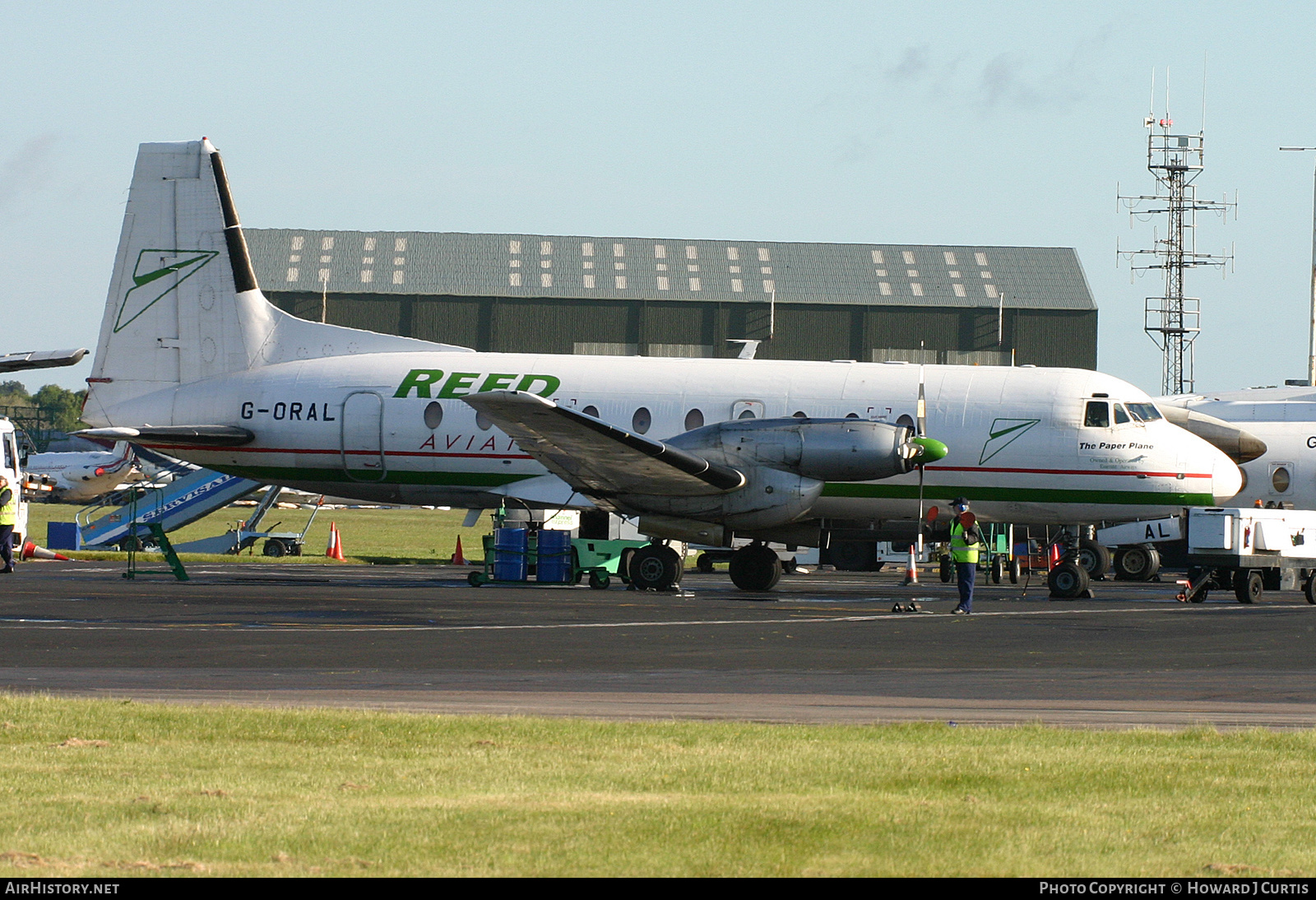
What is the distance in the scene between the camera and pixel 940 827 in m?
6.94

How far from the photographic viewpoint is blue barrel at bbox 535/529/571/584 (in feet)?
90.1

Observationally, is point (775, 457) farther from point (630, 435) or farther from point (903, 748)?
point (903, 748)

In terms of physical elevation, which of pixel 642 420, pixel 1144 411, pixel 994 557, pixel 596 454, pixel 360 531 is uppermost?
pixel 1144 411

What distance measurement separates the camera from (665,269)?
76.6 meters

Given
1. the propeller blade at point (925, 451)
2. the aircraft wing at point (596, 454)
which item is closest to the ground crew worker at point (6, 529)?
the aircraft wing at point (596, 454)

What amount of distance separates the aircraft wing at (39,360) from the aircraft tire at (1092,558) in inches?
774

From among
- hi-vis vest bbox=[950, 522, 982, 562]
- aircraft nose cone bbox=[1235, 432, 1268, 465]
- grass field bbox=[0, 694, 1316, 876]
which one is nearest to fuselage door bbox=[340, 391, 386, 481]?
hi-vis vest bbox=[950, 522, 982, 562]

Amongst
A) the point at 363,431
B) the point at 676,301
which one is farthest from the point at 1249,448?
the point at 676,301

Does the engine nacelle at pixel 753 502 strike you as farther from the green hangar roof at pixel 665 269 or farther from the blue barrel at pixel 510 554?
the green hangar roof at pixel 665 269

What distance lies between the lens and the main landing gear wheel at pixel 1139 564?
3588 cm

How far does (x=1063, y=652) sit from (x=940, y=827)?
9.40m

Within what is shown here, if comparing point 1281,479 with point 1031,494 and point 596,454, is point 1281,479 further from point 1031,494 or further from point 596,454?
point 596,454

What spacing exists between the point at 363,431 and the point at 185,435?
3.17 m

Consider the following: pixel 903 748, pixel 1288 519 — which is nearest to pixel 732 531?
pixel 1288 519
